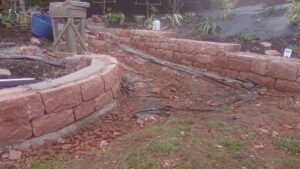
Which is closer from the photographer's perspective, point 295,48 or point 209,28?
point 295,48

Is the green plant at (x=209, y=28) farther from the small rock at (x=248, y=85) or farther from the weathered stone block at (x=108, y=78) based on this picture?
the weathered stone block at (x=108, y=78)

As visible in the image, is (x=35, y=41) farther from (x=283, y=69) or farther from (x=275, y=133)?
(x=275, y=133)

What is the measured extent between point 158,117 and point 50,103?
48.0 inches

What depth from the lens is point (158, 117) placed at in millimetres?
3570

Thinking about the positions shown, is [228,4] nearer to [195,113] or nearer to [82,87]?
[195,113]

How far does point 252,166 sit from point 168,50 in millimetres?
4004

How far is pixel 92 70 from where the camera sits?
354 cm

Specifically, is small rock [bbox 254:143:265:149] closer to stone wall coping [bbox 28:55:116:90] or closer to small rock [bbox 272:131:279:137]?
small rock [bbox 272:131:279:137]

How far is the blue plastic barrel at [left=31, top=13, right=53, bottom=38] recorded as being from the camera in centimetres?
575

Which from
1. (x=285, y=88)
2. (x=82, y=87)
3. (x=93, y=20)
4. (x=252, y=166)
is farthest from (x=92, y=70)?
(x=93, y=20)

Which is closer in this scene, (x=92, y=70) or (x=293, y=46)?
(x=92, y=70)

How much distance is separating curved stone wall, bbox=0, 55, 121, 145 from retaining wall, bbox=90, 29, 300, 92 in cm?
228

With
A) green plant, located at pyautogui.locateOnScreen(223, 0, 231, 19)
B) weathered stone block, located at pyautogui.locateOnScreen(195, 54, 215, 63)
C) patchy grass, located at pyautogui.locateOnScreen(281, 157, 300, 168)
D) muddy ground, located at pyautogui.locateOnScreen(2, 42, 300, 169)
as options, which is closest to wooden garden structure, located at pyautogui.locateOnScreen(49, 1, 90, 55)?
muddy ground, located at pyautogui.locateOnScreen(2, 42, 300, 169)

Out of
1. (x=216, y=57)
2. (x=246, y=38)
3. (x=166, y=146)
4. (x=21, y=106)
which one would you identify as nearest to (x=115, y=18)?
(x=216, y=57)
